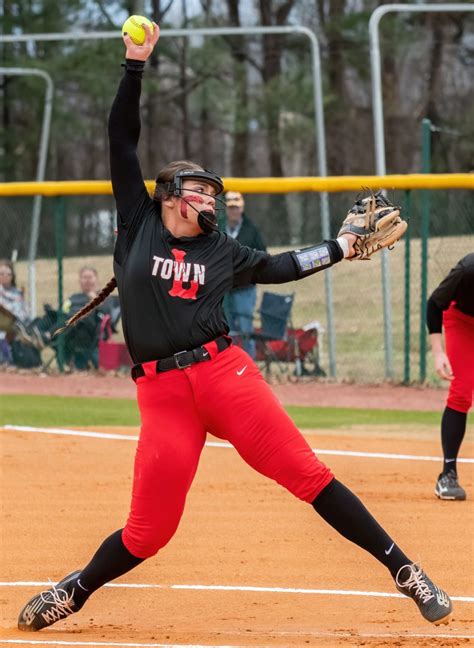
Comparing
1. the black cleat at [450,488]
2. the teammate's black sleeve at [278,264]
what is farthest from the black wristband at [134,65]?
the black cleat at [450,488]

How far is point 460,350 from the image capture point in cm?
758

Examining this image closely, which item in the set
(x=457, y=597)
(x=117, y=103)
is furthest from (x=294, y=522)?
(x=117, y=103)

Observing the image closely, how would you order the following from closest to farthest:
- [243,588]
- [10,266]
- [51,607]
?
1. [51,607]
2. [243,588]
3. [10,266]

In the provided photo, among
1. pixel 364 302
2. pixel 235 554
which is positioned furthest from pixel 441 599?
pixel 364 302

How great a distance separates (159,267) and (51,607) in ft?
4.98

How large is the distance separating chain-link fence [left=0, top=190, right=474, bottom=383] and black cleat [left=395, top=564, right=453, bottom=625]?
28.3 feet

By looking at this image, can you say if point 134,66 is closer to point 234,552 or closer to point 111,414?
point 234,552

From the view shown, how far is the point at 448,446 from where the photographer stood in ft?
25.5

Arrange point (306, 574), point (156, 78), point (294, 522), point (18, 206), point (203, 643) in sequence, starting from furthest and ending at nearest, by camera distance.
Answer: point (156, 78) < point (18, 206) < point (294, 522) < point (306, 574) < point (203, 643)

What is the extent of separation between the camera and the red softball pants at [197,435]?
477cm

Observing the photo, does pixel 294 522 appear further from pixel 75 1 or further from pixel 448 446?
pixel 75 1

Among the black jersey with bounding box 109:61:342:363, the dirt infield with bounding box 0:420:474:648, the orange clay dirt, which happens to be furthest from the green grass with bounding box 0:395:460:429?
the black jersey with bounding box 109:61:342:363

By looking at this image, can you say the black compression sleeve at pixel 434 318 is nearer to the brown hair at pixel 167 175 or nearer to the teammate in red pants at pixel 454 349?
the teammate in red pants at pixel 454 349

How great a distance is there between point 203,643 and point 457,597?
147 cm
